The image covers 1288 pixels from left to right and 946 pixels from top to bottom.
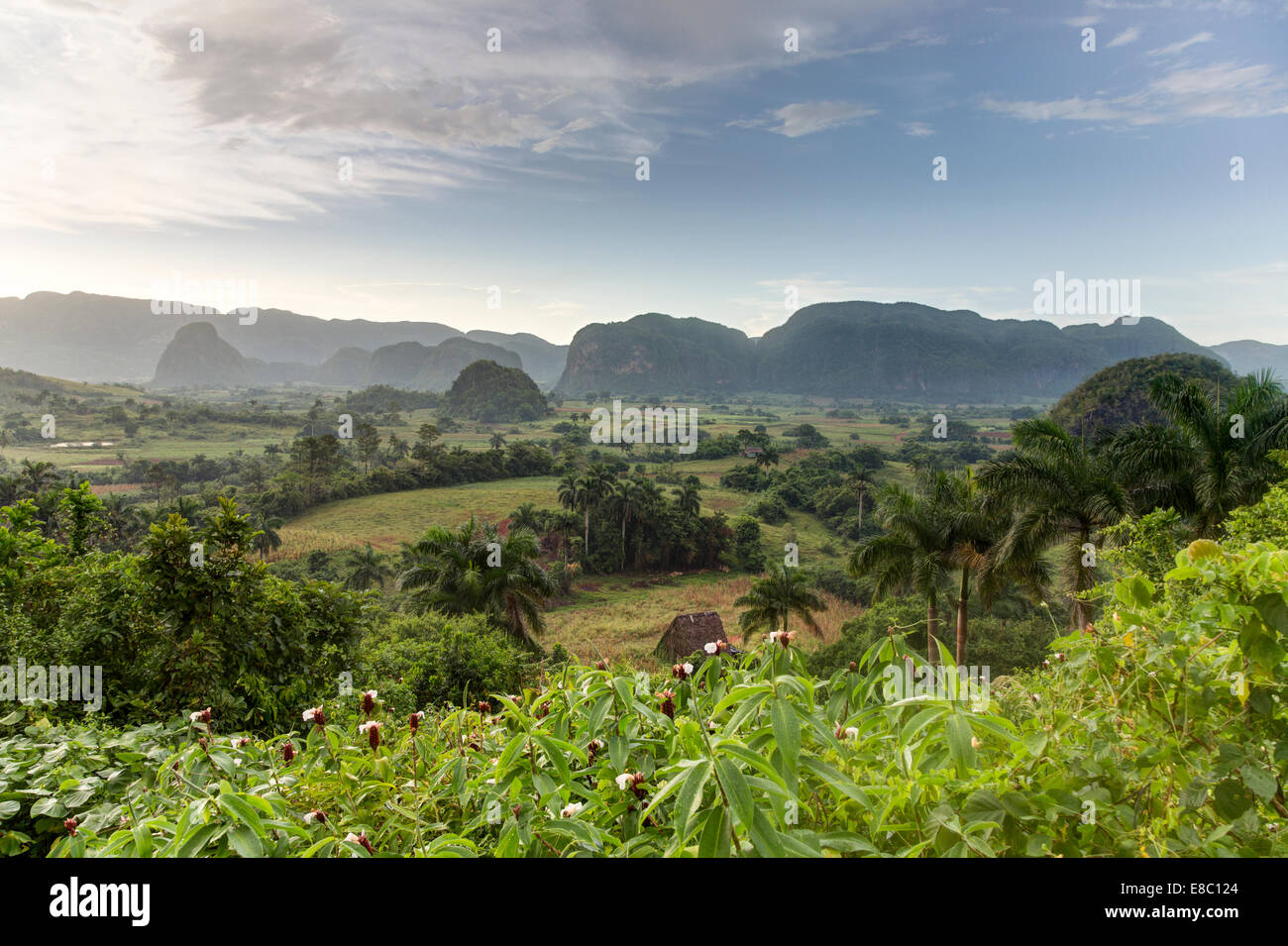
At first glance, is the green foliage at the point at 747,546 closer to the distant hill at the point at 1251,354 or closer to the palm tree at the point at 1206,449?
the palm tree at the point at 1206,449

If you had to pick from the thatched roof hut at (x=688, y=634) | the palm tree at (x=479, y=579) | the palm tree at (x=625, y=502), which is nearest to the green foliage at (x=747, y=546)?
the palm tree at (x=625, y=502)

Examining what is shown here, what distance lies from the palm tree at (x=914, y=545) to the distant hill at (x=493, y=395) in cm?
13147

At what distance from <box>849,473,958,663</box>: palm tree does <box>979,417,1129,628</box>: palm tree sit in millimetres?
1793

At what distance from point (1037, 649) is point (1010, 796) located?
18.8m

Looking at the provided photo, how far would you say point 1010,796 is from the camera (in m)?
0.90

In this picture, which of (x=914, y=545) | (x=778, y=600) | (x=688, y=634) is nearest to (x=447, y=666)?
(x=688, y=634)

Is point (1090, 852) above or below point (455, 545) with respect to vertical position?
above

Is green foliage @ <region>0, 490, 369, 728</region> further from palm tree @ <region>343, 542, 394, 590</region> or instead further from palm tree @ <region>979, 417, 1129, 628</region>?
palm tree @ <region>343, 542, 394, 590</region>

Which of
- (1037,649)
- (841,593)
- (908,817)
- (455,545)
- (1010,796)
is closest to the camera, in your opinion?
(1010,796)

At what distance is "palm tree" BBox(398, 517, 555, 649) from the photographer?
63.5 feet

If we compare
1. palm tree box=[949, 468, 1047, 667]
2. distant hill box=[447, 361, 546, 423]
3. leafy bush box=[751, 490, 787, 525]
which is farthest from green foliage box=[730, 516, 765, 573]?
distant hill box=[447, 361, 546, 423]

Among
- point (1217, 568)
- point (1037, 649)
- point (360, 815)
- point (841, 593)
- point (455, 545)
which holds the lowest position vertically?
point (841, 593)
